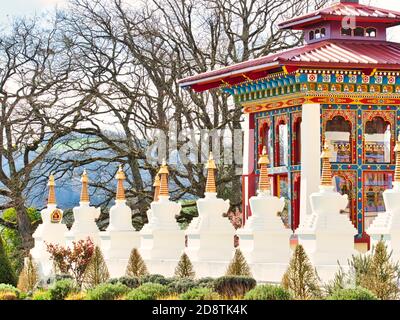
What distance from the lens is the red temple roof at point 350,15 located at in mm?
27672

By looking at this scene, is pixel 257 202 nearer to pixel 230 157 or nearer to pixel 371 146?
pixel 371 146

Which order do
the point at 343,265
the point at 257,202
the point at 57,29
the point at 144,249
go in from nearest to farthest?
1. the point at 343,265
2. the point at 257,202
3. the point at 144,249
4. the point at 57,29

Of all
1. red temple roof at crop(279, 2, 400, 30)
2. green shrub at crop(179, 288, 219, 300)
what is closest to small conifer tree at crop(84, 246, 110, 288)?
green shrub at crop(179, 288, 219, 300)

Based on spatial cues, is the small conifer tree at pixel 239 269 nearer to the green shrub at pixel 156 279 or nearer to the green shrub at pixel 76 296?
the green shrub at pixel 156 279

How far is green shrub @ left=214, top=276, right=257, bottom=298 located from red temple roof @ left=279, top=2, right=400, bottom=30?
7830 mm

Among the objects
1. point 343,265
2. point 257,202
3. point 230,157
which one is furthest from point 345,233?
point 230,157

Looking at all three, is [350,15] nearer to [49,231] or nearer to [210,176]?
[210,176]

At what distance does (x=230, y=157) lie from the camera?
42.5 meters

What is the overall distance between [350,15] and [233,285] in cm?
821

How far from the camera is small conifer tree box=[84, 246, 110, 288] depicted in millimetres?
26594

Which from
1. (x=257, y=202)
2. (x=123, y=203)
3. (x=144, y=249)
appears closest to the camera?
(x=257, y=202)

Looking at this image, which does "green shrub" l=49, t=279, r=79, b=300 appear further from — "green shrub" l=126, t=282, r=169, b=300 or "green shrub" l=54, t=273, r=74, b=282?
"green shrub" l=126, t=282, r=169, b=300

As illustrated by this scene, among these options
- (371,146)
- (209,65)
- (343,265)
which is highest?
(209,65)

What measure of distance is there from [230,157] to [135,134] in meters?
3.23
